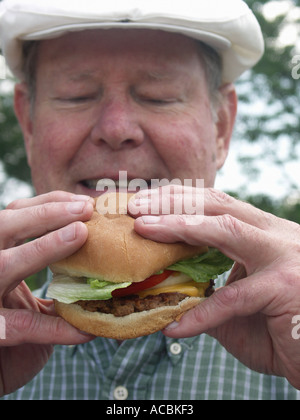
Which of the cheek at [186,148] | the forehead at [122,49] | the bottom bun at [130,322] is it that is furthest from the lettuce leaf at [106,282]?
the forehead at [122,49]

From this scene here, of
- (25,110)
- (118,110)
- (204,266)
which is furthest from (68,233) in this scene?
(25,110)

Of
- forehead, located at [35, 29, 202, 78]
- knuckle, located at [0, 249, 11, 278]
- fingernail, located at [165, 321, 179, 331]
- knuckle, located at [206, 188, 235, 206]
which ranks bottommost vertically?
fingernail, located at [165, 321, 179, 331]

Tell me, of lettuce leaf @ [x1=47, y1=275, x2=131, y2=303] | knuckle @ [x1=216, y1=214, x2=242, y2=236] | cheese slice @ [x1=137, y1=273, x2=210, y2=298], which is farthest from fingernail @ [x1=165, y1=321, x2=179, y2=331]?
knuckle @ [x1=216, y1=214, x2=242, y2=236]

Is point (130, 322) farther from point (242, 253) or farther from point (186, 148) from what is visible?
point (186, 148)

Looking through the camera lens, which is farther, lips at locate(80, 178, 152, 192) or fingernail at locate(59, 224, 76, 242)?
lips at locate(80, 178, 152, 192)

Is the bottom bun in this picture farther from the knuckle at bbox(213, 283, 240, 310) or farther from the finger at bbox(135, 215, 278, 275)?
the finger at bbox(135, 215, 278, 275)

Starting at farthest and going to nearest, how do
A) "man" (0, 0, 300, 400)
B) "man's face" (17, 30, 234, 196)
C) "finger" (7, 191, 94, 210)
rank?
"man's face" (17, 30, 234, 196) → "man" (0, 0, 300, 400) → "finger" (7, 191, 94, 210)

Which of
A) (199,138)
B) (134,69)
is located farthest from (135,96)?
(199,138)
